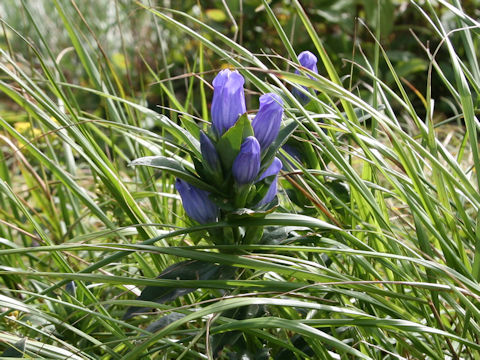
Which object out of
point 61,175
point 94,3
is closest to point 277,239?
point 61,175

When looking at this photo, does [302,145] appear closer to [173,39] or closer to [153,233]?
[153,233]

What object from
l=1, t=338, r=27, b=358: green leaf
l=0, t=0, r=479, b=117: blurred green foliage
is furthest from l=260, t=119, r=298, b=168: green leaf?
l=0, t=0, r=479, b=117: blurred green foliage

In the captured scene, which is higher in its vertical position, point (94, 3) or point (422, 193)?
point (422, 193)

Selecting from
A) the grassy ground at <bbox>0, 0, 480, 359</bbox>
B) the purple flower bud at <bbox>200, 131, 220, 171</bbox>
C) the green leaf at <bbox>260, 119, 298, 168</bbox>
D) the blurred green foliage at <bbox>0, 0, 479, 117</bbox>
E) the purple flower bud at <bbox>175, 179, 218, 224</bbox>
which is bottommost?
the blurred green foliage at <bbox>0, 0, 479, 117</bbox>

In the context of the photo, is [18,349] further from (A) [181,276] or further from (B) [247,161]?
(B) [247,161]

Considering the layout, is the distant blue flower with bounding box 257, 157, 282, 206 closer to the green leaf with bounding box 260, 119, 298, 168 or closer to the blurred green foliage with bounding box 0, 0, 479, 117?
the green leaf with bounding box 260, 119, 298, 168

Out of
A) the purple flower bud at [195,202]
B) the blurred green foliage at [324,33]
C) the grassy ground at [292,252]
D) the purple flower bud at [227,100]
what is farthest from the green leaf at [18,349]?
the blurred green foliage at [324,33]
